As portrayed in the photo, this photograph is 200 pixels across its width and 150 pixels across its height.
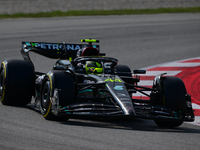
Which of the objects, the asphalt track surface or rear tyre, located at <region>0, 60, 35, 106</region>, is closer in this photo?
the asphalt track surface

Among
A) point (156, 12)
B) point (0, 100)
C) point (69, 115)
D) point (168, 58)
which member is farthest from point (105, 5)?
point (69, 115)

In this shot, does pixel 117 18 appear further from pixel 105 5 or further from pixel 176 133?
pixel 176 133

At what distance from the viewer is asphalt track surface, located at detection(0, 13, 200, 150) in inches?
207

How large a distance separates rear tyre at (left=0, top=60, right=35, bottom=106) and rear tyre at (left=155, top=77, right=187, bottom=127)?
281 centimetres

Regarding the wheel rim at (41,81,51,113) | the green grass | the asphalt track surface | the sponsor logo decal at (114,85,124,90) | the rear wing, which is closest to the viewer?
the asphalt track surface

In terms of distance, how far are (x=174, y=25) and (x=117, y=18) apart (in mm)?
3615

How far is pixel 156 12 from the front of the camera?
2530cm

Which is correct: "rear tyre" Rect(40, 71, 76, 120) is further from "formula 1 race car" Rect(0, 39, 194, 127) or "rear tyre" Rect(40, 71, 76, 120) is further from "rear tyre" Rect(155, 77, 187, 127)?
"rear tyre" Rect(155, 77, 187, 127)

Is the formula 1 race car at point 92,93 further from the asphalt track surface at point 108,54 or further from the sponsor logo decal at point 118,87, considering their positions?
the asphalt track surface at point 108,54

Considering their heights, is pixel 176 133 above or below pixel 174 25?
below

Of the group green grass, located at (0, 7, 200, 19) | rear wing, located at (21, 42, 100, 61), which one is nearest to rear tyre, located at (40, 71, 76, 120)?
rear wing, located at (21, 42, 100, 61)

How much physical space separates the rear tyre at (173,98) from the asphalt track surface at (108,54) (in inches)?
7.8

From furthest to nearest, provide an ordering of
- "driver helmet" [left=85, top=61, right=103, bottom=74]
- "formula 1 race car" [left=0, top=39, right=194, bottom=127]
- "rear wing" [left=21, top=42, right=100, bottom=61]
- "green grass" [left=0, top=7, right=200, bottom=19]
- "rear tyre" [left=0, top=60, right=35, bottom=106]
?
"green grass" [left=0, top=7, right=200, bottom=19], "rear wing" [left=21, top=42, right=100, bottom=61], "driver helmet" [left=85, top=61, right=103, bottom=74], "rear tyre" [left=0, top=60, right=35, bottom=106], "formula 1 race car" [left=0, top=39, right=194, bottom=127]

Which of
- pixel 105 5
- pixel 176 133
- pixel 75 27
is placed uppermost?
pixel 105 5
